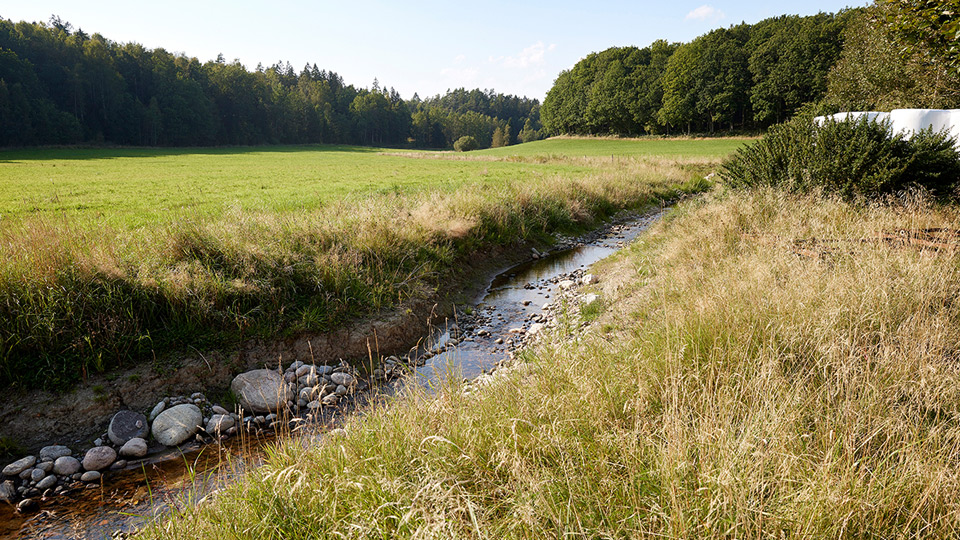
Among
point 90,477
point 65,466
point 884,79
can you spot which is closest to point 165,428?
point 90,477

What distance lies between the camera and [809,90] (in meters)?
61.5

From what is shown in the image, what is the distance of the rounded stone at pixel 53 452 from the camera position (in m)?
5.39

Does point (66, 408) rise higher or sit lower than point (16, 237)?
lower

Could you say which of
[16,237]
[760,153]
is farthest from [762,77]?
[16,237]

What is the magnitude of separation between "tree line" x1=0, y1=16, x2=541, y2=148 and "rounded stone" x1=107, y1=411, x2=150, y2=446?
246ft

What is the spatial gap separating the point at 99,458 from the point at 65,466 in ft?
1.03

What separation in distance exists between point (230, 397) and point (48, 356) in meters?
2.37

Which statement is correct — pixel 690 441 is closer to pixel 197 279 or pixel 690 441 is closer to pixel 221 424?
pixel 221 424

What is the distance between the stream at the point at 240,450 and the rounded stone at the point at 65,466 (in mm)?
391

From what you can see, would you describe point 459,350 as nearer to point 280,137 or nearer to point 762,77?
point 762,77

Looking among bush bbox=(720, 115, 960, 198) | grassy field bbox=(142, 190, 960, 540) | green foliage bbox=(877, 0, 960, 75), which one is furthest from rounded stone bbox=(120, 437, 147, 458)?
bush bbox=(720, 115, 960, 198)

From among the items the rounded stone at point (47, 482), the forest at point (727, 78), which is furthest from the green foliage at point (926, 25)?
the forest at point (727, 78)

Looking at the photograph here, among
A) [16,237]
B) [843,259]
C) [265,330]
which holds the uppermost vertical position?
[16,237]

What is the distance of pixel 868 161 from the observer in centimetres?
1123
